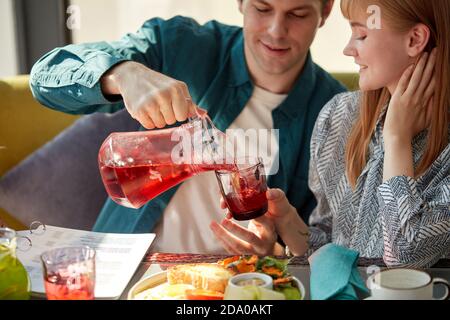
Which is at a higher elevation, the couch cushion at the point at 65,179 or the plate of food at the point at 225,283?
the couch cushion at the point at 65,179

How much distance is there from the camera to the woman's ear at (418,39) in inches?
38.9

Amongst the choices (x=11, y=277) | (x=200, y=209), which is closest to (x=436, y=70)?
(x=200, y=209)

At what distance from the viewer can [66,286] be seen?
2.68ft

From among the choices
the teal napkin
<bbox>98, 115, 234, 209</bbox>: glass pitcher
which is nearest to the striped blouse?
the teal napkin

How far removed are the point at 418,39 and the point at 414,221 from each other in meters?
0.27

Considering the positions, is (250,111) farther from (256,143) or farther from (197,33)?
(197,33)

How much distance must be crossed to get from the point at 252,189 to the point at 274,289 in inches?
6.2

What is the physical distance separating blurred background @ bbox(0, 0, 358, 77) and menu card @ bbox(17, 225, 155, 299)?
291 millimetres

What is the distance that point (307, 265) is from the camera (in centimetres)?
95

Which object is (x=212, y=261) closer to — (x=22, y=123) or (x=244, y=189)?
(x=244, y=189)

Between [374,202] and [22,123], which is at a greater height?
[22,123]

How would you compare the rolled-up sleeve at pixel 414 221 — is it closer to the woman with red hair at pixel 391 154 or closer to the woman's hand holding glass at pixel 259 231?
the woman with red hair at pixel 391 154

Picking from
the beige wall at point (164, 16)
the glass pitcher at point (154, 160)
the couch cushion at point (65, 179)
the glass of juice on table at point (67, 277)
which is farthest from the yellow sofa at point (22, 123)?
the glass of juice on table at point (67, 277)

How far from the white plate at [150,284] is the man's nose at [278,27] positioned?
0.39 m
